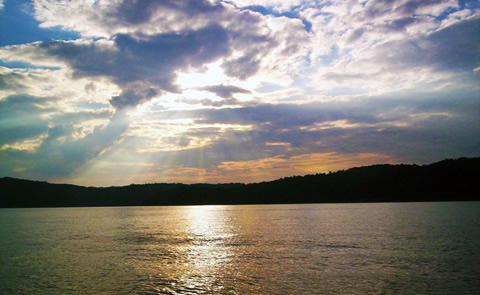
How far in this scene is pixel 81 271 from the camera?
156 ft

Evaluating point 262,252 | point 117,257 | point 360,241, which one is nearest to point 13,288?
point 117,257

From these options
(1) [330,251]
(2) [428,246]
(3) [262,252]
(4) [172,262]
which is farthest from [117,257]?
(2) [428,246]

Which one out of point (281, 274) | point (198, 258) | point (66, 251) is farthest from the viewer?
point (66, 251)

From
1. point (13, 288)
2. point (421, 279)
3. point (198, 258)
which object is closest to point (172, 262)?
point (198, 258)

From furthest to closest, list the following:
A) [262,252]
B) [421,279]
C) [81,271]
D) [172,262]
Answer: [262,252] < [172,262] < [81,271] < [421,279]

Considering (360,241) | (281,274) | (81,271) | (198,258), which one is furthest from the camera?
(360,241)

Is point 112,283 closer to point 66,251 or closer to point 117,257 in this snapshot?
point 117,257

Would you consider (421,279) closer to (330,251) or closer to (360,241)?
(330,251)

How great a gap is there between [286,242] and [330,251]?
51.0ft

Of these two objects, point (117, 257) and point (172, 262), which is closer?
point (172, 262)

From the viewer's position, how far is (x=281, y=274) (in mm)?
43375

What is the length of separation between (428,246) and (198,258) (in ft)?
128

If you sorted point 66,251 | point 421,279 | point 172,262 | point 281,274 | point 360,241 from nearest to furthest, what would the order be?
point 421,279, point 281,274, point 172,262, point 66,251, point 360,241

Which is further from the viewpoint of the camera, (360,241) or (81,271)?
(360,241)
